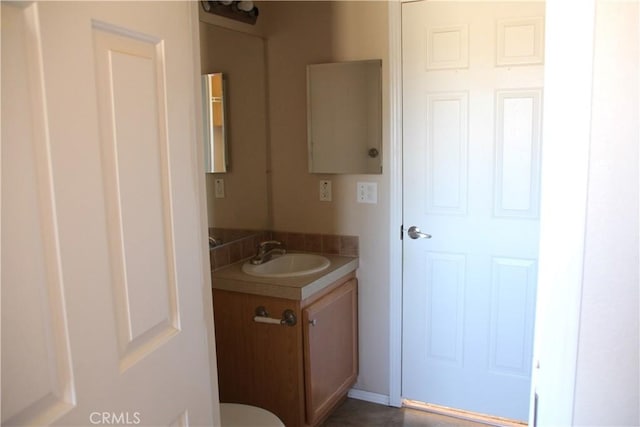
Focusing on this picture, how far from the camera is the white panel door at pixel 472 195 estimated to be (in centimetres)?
238

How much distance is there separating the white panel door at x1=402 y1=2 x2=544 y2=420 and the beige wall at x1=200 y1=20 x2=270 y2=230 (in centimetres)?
78

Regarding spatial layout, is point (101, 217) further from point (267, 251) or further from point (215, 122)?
point (267, 251)

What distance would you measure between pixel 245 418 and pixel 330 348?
0.71 meters

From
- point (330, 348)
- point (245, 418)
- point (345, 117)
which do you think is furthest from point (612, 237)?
point (345, 117)

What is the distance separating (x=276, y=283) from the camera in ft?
7.46

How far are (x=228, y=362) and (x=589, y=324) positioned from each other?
1.89 metres

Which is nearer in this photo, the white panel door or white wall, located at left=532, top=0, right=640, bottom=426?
white wall, located at left=532, top=0, right=640, bottom=426

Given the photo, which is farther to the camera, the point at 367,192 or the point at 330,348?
the point at 367,192

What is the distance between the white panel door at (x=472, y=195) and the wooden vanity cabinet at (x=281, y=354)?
1.69 ft

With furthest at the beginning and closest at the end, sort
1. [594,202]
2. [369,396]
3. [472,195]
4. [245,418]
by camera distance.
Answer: [369,396] < [472,195] < [245,418] < [594,202]

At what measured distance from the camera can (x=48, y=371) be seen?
2.53 ft

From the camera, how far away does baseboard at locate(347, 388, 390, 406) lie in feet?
9.27

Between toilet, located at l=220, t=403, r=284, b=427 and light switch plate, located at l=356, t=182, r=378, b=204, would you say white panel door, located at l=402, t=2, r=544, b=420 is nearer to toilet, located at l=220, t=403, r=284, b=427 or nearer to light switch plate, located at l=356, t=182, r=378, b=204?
light switch plate, located at l=356, t=182, r=378, b=204

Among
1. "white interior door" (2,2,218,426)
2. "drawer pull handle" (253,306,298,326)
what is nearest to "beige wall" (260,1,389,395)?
"drawer pull handle" (253,306,298,326)
